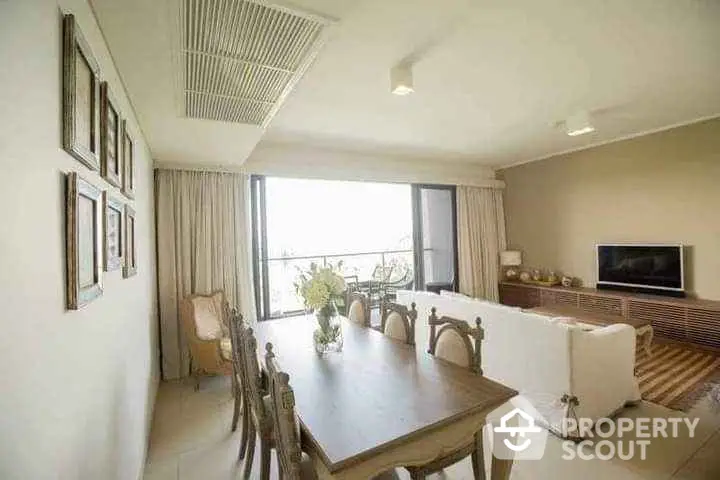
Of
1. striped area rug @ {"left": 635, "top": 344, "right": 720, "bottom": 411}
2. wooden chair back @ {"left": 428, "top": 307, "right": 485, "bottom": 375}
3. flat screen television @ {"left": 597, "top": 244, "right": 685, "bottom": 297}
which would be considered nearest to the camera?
wooden chair back @ {"left": 428, "top": 307, "right": 485, "bottom": 375}

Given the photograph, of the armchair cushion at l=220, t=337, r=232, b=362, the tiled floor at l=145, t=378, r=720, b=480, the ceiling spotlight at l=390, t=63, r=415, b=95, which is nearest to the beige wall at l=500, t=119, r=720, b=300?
the tiled floor at l=145, t=378, r=720, b=480

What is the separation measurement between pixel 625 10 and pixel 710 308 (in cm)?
351

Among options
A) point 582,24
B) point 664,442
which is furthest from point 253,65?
point 664,442

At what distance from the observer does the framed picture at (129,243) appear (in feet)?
6.36

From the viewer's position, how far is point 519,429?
2504 mm

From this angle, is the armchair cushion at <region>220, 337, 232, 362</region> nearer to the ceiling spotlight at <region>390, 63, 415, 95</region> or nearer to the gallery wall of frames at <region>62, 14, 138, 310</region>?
the gallery wall of frames at <region>62, 14, 138, 310</region>

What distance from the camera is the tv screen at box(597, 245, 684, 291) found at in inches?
169

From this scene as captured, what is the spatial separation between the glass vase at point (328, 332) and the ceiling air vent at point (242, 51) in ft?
4.57

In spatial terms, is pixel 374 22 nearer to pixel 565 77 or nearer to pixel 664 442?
pixel 565 77

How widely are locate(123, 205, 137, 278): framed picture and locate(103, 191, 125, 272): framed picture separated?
0.39 feet

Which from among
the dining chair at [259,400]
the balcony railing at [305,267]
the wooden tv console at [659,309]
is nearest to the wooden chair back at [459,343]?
the dining chair at [259,400]

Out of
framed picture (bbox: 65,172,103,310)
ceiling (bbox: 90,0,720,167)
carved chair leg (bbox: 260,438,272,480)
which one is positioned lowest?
carved chair leg (bbox: 260,438,272,480)

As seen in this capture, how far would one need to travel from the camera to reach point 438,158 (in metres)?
5.42

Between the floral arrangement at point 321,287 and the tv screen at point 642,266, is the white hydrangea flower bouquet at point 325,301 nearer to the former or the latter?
the floral arrangement at point 321,287
